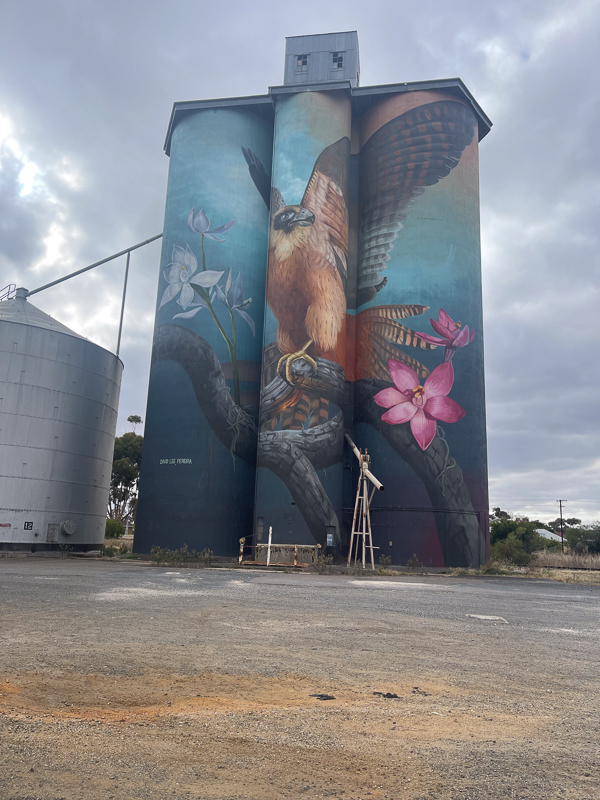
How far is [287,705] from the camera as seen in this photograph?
233 inches

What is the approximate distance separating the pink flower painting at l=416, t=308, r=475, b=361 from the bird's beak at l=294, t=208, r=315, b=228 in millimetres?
9777

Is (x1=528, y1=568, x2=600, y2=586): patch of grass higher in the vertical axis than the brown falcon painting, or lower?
lower

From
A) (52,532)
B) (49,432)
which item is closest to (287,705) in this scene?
(52,532)

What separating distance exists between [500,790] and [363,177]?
141ft

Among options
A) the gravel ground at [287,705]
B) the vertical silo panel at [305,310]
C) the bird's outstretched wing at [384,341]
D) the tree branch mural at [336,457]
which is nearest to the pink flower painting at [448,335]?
the bird's outstretched wing at [384,341]

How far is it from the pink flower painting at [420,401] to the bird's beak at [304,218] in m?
10.8

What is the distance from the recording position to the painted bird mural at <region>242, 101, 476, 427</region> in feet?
124

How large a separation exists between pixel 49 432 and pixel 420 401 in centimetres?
2177

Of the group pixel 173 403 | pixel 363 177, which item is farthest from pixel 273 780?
pixel 363 177

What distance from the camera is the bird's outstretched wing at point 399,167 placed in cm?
4031

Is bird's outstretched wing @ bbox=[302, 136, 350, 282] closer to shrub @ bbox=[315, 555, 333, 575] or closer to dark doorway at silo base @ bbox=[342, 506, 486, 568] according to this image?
dark doorway at silo base @ bbox=[342, 506, 486, 568]

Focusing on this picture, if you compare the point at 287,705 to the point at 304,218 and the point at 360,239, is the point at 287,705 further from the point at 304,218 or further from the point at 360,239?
the point at 360,239

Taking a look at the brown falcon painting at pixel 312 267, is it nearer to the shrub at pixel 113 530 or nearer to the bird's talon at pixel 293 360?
the bird's talon at pixel 293 360

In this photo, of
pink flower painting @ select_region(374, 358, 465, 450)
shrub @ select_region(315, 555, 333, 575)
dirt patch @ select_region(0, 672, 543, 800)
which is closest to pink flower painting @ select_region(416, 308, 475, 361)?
pink flower painting @ select_region(374, 358, 465, 450)
